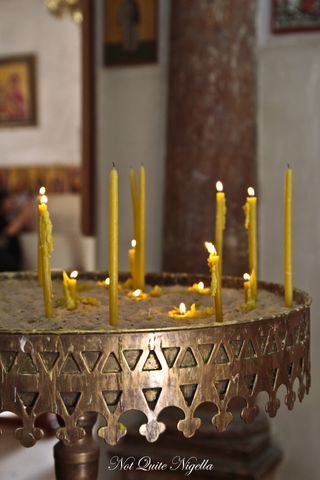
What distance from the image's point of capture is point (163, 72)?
3.15 m

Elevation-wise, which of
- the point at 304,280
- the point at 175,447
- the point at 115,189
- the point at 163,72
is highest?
the point at 163,72

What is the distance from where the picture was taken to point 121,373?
1.02 metres

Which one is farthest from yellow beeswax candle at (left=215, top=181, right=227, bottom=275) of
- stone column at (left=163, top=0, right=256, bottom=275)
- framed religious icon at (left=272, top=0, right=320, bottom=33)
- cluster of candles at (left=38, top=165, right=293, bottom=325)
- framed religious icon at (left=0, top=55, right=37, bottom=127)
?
framed religious icon at (left=0, top=55, right=37, bottom=127)

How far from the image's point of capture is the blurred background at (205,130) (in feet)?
9.38

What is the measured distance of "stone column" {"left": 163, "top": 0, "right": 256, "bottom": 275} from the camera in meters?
2.84

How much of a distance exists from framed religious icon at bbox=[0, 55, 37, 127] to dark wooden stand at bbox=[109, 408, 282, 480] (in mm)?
5710

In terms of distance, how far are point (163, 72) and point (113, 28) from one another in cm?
29

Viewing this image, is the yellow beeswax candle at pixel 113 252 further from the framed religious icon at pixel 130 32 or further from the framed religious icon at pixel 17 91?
the framed religious icon at pixel 17 91

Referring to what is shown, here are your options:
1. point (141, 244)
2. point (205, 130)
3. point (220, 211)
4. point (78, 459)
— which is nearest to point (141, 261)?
point (141, 244)

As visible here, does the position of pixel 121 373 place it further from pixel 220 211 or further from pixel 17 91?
pixel 17 91

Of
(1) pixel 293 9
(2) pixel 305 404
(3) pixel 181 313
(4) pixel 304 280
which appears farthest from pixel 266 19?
(3) pixel 181 313

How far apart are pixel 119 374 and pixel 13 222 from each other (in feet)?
21.0

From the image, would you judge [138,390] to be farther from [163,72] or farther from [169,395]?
[163,72]

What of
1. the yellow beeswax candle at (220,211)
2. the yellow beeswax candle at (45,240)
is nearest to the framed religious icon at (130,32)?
the yellow beeswax candle at (220,211)
